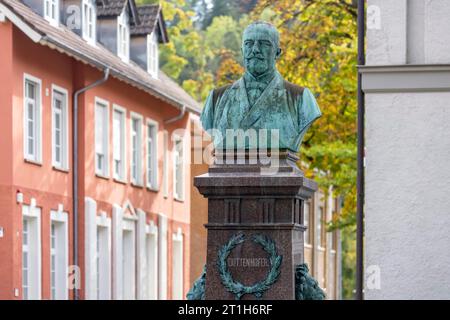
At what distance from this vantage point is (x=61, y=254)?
36844 mm

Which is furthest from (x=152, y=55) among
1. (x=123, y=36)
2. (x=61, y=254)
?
(x=61, y=254)

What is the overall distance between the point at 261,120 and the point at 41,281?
1853cm

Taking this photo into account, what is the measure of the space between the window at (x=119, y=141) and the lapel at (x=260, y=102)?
24.5 metres

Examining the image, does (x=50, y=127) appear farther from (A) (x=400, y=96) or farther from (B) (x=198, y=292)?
(B) (x=198, y=292)

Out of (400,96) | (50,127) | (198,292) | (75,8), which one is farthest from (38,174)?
(198,292)

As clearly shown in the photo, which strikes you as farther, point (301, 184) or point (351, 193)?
point (351, 193)

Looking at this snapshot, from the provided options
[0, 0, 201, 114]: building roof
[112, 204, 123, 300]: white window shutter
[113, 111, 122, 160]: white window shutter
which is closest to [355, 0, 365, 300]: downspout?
[0, 0, 201, 114]: building roof

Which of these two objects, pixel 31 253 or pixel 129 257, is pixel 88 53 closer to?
pixel 31 253

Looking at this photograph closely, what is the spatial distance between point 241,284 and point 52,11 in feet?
71.5

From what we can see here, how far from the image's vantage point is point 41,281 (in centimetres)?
3491

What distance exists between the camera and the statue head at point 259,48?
17125mm

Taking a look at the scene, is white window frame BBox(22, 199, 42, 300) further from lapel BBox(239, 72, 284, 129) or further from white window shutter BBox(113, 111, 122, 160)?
lapel BBox(239, 72, 284, 129)

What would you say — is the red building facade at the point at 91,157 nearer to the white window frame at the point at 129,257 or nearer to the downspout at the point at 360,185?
the white window frame at the point at 129,257

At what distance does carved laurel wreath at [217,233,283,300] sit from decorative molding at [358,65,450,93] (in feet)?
24.7
